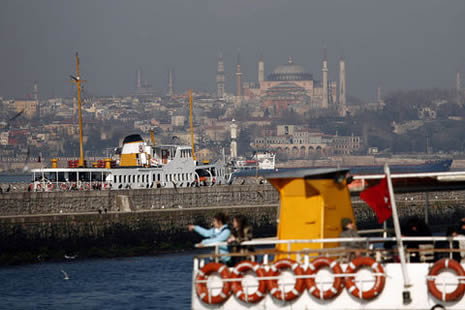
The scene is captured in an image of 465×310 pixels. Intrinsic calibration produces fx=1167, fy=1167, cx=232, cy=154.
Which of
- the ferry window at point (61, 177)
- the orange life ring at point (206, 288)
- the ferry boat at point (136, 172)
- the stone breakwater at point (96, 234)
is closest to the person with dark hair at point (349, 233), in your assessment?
the orange life ring at point (206, 288)

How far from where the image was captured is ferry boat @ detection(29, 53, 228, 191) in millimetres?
48250

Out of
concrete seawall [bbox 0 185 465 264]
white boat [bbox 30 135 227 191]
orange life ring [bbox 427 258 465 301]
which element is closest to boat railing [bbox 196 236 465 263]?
orange life ring [bbox 427 258 465 301]

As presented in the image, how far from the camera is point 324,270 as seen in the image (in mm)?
15156

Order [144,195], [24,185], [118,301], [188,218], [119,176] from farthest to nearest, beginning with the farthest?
[24,185]
[119,176]
[144,195]
[188,218]
[118,301]

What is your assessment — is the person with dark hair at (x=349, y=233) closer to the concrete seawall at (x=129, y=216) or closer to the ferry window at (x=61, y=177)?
the concrete seawall at (x=129, y=216)

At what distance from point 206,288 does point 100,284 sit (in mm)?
15253

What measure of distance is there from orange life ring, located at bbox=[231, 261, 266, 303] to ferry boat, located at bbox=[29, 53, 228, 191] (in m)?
32.5

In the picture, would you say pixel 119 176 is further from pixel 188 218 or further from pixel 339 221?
pixel 339 221

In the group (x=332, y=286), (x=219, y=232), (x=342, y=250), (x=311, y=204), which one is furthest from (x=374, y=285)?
(x=219, y=232)

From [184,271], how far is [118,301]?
5.43 meters

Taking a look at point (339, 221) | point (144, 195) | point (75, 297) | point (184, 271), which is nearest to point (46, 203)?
point (144, 195)

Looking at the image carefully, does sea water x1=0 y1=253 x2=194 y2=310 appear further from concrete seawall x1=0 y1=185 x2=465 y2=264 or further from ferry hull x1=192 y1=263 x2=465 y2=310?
ferry hull x1=192 y1=263 x2=465 y2=310

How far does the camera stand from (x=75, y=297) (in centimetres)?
2847

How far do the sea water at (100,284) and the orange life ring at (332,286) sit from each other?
1048cm
